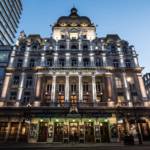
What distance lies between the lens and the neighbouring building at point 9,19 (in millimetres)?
57562

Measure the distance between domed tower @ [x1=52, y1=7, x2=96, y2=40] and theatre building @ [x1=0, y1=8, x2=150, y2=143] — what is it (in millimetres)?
248

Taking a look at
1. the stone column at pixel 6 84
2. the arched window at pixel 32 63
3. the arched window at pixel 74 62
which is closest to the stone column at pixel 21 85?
the stone column at pixel 6 84

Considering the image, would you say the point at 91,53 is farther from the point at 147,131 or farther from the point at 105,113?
the point at 147,131

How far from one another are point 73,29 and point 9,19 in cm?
3506

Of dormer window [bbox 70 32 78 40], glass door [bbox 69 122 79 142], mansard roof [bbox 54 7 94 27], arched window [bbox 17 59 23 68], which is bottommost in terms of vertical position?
glass door [bbox 69 122 79 142]

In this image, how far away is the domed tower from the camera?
41.0 metres

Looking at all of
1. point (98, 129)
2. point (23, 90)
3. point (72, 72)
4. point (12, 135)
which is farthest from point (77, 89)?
point (12, 135)

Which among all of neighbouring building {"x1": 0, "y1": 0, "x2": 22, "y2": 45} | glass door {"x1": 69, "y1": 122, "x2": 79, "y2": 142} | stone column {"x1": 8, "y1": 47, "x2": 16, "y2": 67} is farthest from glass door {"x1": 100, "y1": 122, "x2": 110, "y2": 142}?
neighbouring building {"x1": 0, "y1": 0, "x2": 22, "y2": 45}

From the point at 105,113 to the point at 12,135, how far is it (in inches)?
646

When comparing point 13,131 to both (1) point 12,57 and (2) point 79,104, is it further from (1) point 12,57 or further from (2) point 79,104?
(1) point 12,57

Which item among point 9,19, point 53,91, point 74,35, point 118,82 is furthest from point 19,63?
point 9,19

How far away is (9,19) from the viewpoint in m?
64.2

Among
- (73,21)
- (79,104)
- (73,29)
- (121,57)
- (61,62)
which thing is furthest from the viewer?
(73,21)

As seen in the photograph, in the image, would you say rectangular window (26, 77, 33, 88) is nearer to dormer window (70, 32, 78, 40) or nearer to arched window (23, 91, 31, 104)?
arched window (23, 91, 31, 104)
